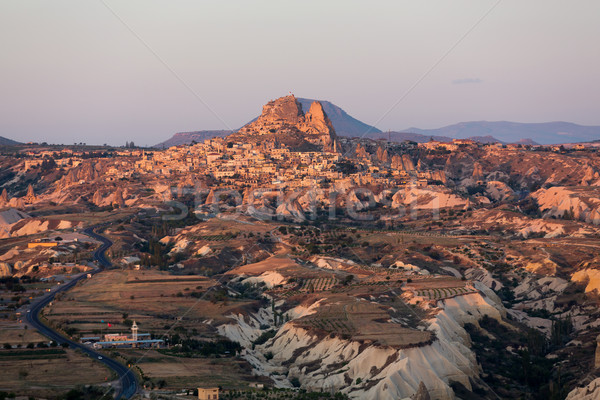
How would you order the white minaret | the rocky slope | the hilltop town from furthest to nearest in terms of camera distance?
the white minaret → the hilltop town → the rocky slope

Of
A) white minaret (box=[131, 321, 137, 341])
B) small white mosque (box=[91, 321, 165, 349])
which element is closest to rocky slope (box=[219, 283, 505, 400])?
small white mosque (box=[91, 321, 165, 349])

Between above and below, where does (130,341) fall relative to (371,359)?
below

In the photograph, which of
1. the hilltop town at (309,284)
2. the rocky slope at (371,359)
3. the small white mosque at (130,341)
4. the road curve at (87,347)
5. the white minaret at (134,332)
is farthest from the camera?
the white minaret at (134,332)

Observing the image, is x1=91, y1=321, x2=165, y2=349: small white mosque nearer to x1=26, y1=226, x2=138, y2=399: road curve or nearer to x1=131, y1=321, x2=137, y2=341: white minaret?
x1=131, y1=321, x2=137, y2=341: white minaret

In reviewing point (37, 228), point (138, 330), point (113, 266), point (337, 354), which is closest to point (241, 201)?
point (37, 228)

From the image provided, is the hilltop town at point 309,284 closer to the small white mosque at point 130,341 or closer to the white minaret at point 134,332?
the small white mosque at point 130,341

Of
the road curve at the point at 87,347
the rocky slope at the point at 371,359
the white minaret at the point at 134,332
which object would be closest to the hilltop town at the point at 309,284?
the rocky slope at the point at 371,359

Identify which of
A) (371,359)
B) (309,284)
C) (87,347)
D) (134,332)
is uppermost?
(371,359)

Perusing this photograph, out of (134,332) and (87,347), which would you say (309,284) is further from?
(87,347)

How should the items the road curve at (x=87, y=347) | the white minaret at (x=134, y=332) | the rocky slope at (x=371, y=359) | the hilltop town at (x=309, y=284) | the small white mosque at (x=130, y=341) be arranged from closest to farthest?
the road curve at (x=87, y=347) → the rocky slope at (x=371, y=359) → the hilltop town at (x=309, y=284) → the small white mosque at (x=130, y=341) → the white minaret at (x=134, y=332)

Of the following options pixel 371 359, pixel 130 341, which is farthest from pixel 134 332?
pixel 371 359

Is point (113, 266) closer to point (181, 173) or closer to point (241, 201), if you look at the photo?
→ point (241, 201)

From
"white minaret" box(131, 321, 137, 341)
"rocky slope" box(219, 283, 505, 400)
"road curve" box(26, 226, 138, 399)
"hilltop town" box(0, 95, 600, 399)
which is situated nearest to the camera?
"road curve" box(26, 226, 138, 399)
